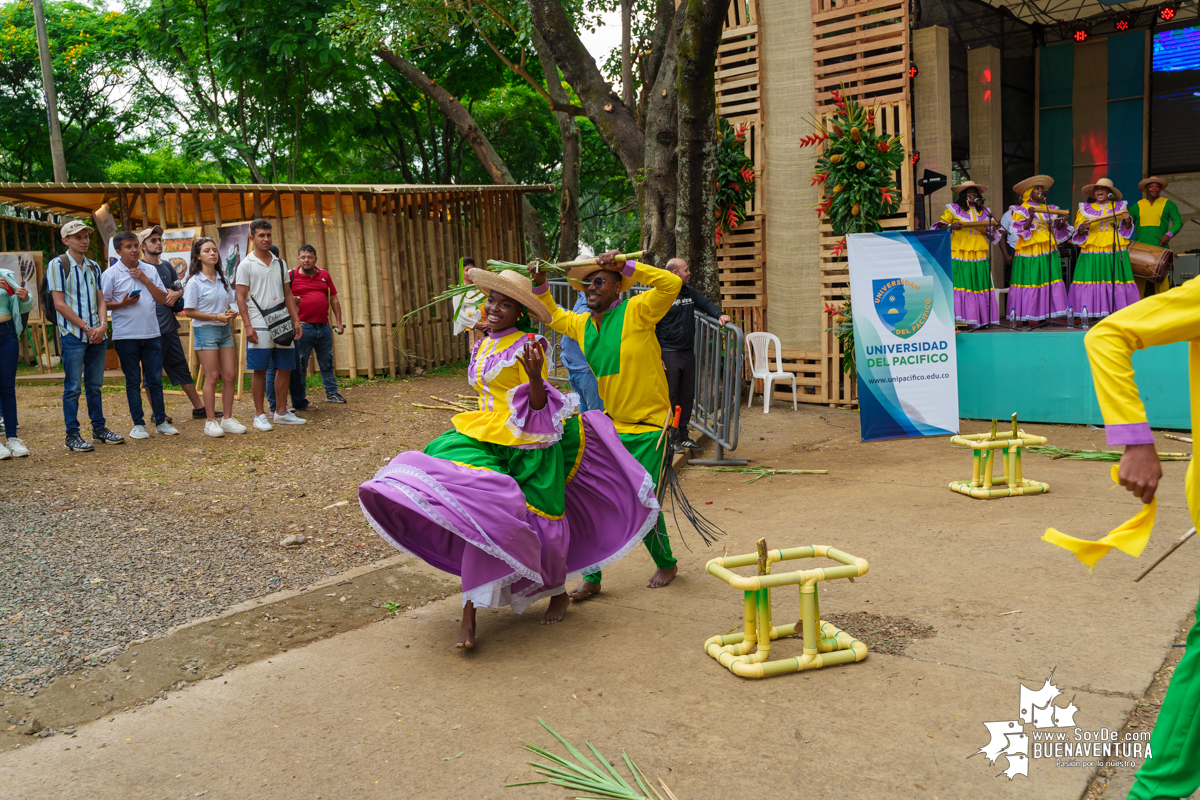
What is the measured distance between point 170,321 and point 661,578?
665 centimetres

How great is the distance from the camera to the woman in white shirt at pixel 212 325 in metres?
9.01

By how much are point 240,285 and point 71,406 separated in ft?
6.18

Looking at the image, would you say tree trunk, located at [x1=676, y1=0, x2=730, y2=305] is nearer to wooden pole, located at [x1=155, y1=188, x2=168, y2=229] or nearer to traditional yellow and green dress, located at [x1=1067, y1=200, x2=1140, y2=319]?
traditional yellow and green dress, located at [x1=1067, y1=200, x2=1140, y2=319]

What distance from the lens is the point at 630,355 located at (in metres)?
5.13

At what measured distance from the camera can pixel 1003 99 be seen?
1827 cm

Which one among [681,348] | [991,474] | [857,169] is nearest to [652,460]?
[991,474]

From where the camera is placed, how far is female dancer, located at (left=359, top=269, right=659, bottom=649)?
4.07 meters

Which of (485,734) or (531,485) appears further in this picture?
(531,485)

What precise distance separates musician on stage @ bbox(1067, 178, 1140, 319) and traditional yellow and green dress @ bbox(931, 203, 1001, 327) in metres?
0.99

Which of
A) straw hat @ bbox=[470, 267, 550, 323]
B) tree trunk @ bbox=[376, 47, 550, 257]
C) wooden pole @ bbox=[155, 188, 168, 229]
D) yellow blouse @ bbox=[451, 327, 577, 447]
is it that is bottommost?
yellow blouse @ bbox=[451, 327, 577, 447]

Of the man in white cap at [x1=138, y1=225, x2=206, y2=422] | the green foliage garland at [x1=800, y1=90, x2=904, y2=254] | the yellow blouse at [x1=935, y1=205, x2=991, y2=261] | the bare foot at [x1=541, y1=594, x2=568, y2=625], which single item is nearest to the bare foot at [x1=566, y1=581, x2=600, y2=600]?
the bare foot at [x1=541, y1=594, x2=568, y2=625]

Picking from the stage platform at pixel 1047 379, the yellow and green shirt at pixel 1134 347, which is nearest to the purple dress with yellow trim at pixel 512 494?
the yellow and green shirt at pixel 1134 347

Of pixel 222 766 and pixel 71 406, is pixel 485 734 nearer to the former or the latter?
pixel 222 766

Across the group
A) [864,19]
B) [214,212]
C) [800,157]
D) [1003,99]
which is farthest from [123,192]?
[1003,99]
